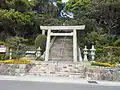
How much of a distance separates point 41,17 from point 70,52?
1013cm

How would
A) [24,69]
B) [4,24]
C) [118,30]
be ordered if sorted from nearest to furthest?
[24,69] → [4,24] → [118,30]

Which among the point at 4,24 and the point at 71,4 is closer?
the point at 4,24

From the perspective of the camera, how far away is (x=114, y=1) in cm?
2570

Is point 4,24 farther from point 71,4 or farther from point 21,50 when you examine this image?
point 71,4

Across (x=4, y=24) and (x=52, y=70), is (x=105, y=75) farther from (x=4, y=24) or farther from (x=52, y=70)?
(x=4, y=24)

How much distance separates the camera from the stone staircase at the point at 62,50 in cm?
1927

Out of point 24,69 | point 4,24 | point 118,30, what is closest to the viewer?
point 24,69

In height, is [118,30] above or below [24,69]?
above

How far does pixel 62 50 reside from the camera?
2072 centimetres

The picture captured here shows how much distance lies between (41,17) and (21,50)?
8937 mm

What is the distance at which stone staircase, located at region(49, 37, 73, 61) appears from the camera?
19.3m

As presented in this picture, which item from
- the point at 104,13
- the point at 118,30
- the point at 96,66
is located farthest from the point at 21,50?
the point at 118,30

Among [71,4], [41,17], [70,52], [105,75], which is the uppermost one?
[71,4]

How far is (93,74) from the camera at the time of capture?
12.2 m
